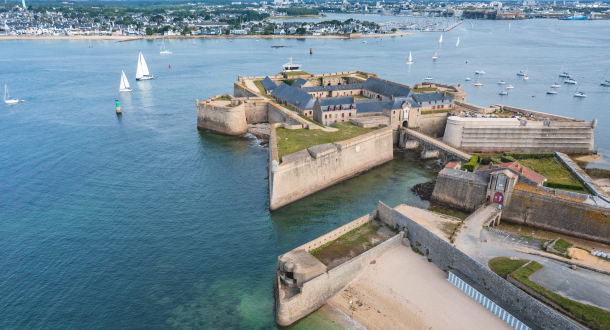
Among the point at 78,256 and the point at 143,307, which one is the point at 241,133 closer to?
the point at 78,256

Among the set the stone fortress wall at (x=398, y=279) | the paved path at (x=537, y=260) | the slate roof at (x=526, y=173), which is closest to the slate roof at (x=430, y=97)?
the slate roof at (x=526, y=173)

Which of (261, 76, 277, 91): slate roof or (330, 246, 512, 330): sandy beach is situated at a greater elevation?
(261, 76, 277, 91): slate roof

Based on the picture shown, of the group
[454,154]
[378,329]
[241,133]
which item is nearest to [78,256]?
[378,329]

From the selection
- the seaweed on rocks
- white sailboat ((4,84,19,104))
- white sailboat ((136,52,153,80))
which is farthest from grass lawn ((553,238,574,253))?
white sailboat ((136,52,153,80))

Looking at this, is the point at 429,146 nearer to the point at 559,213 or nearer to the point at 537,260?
the point at 559,213

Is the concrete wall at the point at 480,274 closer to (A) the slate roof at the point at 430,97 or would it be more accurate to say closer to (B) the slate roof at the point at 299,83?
(A) the slate roof at the point at 430,97

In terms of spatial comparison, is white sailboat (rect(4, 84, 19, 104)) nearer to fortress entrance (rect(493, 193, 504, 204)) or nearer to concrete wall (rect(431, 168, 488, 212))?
concrete wall (rect(431, 168, 488, 212))
